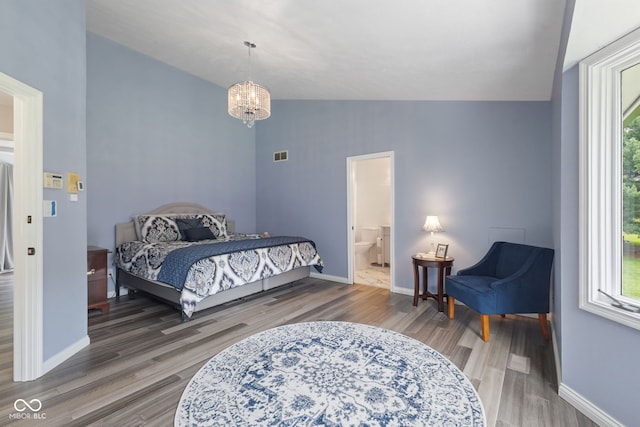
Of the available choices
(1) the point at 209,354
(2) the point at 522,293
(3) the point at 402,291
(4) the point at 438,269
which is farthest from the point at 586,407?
(1) the point at 209,354

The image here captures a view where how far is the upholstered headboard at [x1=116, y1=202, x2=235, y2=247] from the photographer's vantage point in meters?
3.98

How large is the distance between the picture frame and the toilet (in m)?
2.14

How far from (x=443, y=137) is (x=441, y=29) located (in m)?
1.72

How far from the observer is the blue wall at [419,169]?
3.22 meters

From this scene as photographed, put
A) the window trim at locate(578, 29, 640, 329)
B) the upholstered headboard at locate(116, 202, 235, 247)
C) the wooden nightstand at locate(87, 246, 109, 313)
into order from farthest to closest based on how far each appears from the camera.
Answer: the upholstered headboard at locate(116, 202, 235, 247), the wooden nightstand at locate(87, 246, 109, 313), the window trim at locate(578, 29, 640, 329)

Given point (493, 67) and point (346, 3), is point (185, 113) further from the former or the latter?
point (493, 67)

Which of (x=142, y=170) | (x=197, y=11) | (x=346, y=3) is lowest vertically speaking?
(x=142, y=170)

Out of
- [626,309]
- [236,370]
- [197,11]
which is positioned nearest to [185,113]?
[197,11]

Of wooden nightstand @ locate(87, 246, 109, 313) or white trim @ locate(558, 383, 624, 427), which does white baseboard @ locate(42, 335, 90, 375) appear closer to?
wooden nightstand @ locate(87, 246, 109, 313)

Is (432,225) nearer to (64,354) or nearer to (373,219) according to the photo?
(373,219)

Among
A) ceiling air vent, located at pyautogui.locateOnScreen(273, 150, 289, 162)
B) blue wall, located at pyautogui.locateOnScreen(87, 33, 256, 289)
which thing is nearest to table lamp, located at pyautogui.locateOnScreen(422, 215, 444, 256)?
ceiling air vent, located at pyautogui.locateOnScreen(273, 150, 289, 162)

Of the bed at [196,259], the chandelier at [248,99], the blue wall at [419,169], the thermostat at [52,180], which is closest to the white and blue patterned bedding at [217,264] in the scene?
the bed at [196,259]

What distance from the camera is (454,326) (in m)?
2.93

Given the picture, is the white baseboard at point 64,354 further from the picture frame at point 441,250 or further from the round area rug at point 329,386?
the picture frame at point 441,250
